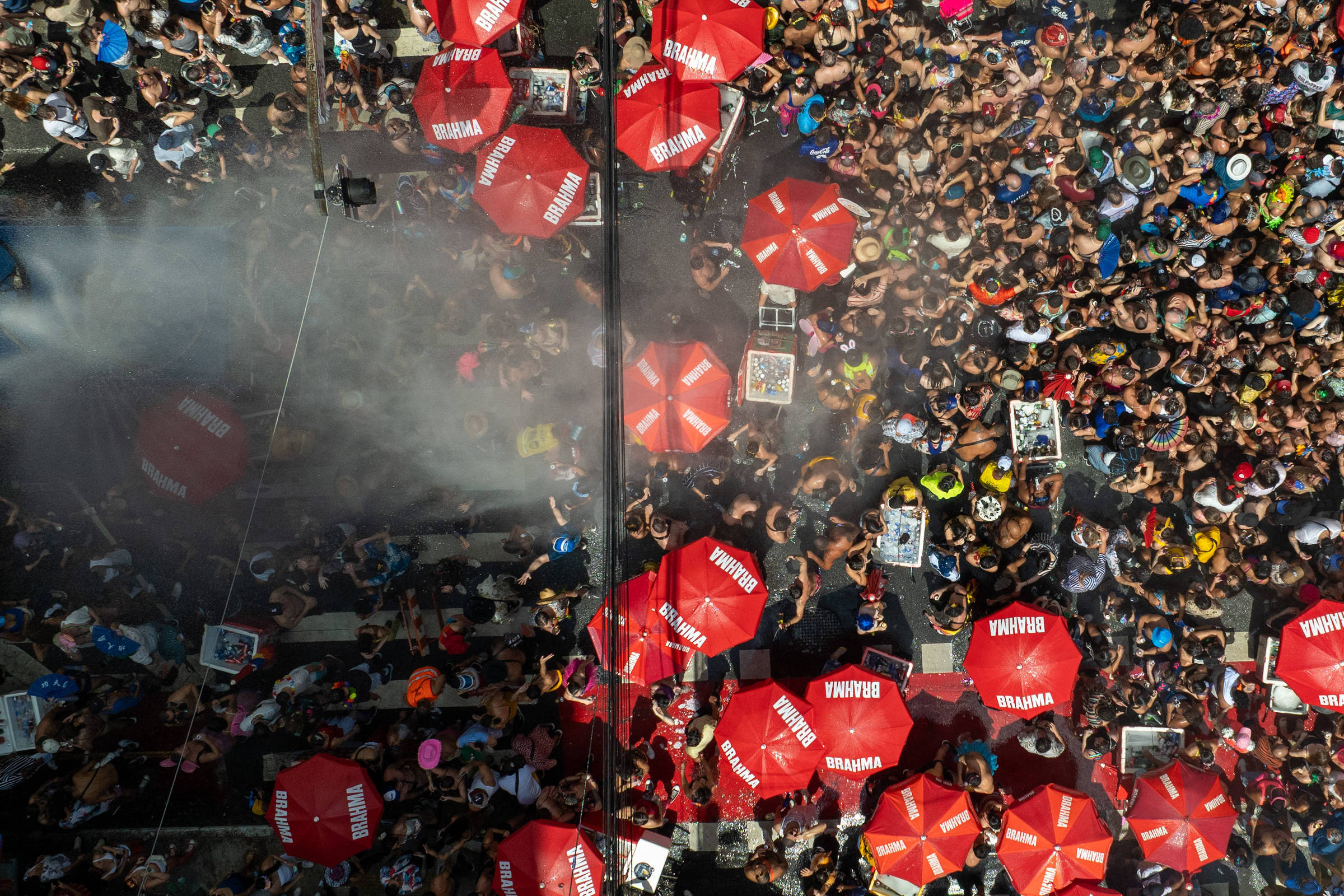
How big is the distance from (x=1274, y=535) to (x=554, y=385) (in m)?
10.3

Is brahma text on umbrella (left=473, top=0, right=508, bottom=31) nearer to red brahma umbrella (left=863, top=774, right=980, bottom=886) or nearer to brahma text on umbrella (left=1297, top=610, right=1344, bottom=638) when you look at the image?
red brahma umbrella (left=863, top=774, right=980, bottom=886)

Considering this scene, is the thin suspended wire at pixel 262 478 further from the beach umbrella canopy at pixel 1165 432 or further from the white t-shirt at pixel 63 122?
the beach umbrella canopy at pixel 1165 432

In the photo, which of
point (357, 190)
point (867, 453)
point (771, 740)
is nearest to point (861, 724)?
point (771, 740)

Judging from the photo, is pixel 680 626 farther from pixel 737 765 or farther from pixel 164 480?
pixel 164 480

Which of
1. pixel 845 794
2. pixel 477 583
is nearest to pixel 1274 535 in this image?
pixel 845 794

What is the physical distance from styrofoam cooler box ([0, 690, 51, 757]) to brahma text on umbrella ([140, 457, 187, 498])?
3413mm

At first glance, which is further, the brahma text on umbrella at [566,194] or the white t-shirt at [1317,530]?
the white t-shirt at [1317,530]

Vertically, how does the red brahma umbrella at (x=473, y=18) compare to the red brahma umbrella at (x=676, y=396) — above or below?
above

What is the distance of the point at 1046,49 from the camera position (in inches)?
338

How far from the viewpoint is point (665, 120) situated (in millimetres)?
8172

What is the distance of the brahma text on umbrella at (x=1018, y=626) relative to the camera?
8062 millimetres

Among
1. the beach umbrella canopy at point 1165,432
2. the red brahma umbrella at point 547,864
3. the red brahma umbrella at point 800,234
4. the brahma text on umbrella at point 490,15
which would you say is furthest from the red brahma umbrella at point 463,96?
the beach umbrella canopy at point 1165,432

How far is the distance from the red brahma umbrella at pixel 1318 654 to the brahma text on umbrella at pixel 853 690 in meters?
5.17

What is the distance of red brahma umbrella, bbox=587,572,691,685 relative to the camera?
8.12 meters
